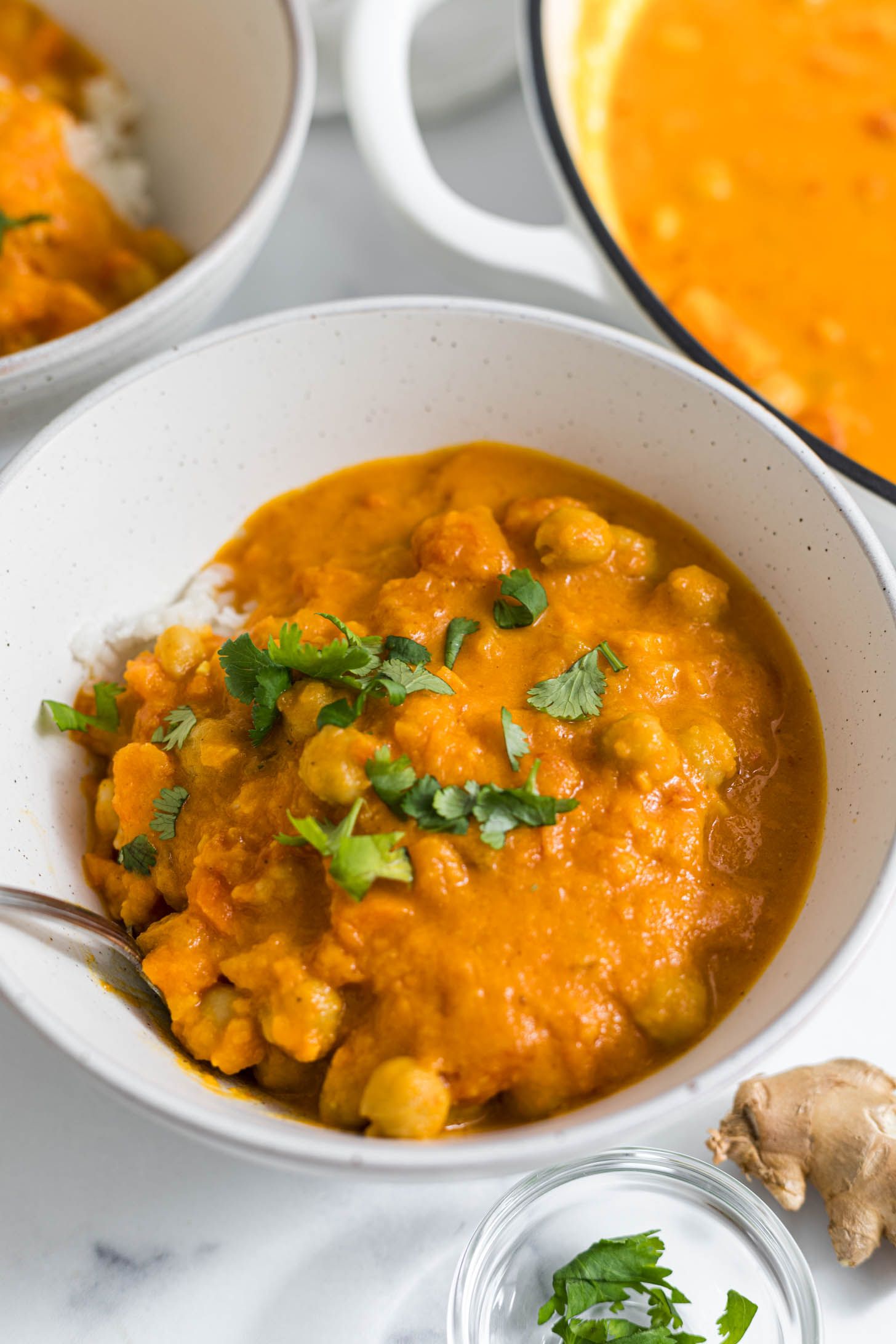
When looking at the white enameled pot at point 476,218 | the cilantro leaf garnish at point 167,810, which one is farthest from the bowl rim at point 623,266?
the cilantro leaf garnish at point 167,810

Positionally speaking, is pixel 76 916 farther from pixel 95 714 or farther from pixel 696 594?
pixel 696 594

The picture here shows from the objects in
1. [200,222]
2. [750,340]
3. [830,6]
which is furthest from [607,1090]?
[830,6]

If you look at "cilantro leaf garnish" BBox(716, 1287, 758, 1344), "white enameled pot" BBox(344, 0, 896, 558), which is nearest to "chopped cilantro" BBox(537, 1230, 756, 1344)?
"cilantro leaf garnish" BBox(716, 1287, 758, 1344)

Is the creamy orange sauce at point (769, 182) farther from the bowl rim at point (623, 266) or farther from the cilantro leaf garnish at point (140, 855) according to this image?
the cilantro leaf garnish at point (140, 855)

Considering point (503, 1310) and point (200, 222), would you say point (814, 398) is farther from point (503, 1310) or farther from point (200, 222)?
point (503, 1310)

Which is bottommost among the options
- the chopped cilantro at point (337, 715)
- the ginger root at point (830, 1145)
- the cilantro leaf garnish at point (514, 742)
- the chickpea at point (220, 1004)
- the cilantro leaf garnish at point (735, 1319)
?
the cilantro leaf garnish at point (735, 1319)

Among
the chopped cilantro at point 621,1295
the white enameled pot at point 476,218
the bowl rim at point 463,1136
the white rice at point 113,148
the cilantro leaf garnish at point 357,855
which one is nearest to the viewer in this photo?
the bowl rim at point 463,1136

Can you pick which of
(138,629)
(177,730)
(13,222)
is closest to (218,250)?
(13,222)
